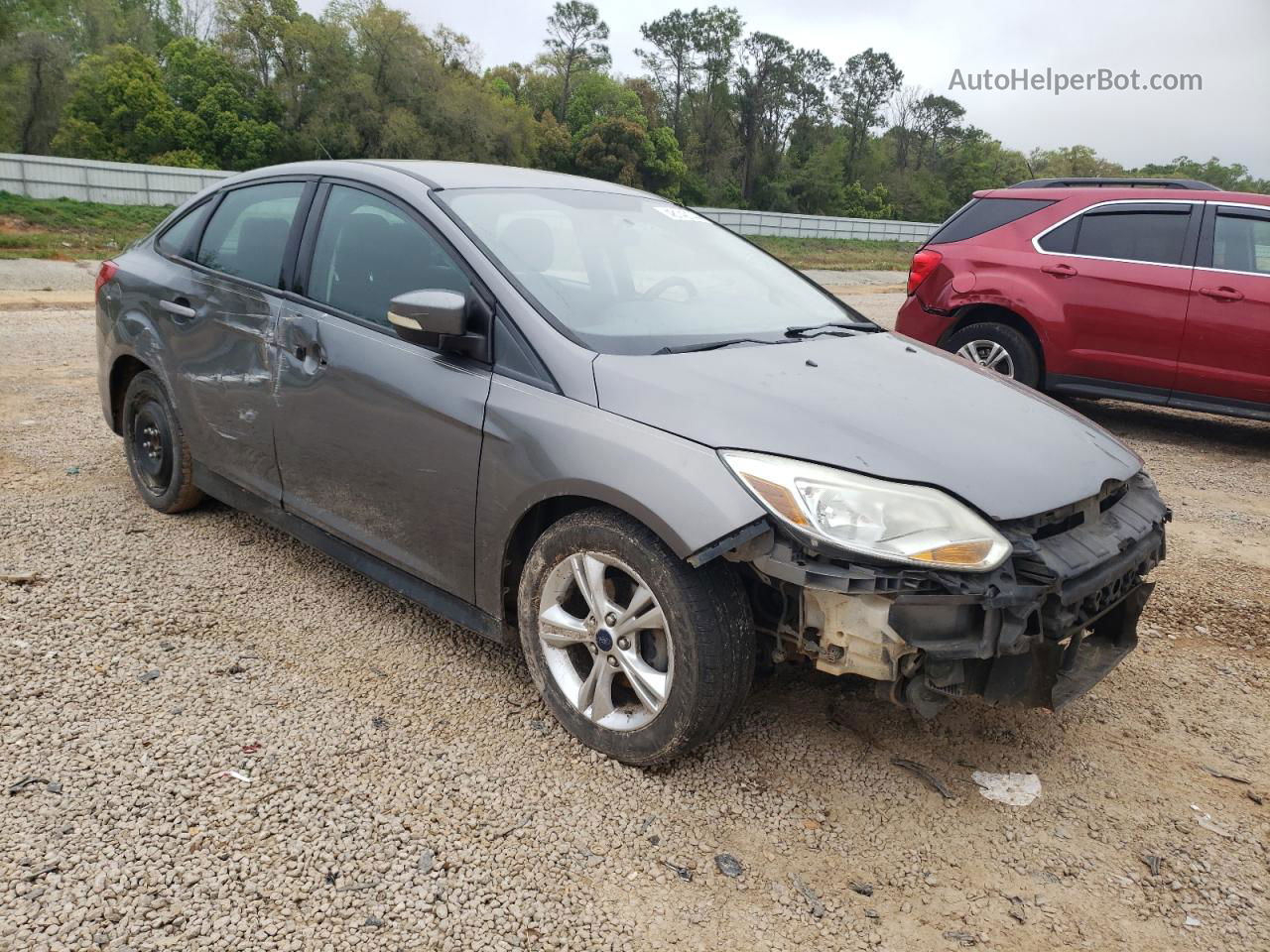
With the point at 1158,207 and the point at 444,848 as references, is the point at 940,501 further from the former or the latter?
the point at 1158,207

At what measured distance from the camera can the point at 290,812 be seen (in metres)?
2.59

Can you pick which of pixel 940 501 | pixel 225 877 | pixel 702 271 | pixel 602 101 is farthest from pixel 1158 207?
pixel 602 101

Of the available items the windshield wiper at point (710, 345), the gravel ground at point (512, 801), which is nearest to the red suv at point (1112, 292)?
the gravel ground at point (512, 801)

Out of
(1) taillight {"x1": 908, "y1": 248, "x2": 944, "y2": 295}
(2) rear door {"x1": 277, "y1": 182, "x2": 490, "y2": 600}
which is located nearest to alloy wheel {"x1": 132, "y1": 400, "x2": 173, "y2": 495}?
(2) rear door {"x1": 277, "y1": 182, "x2": 490, "y2": 600}

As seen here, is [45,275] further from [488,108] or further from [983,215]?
[488,108]

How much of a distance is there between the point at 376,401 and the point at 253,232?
4.11ft

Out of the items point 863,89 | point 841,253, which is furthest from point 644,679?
point 863,89

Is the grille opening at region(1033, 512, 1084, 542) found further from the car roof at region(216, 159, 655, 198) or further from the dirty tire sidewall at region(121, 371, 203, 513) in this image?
the dirty tire sidewall at region(121, 371, 203, 513)

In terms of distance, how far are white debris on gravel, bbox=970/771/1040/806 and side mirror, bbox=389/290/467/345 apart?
2014 millimetres

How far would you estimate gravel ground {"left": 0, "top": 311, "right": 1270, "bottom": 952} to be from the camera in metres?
2.29

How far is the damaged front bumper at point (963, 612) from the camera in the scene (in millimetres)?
2381

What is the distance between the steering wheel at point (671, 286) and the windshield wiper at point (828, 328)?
0.36 metres

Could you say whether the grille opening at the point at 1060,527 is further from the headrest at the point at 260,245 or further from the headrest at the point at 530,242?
the headrest at the point at 260,245

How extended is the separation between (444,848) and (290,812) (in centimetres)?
44
